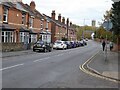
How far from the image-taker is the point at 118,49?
157 feet

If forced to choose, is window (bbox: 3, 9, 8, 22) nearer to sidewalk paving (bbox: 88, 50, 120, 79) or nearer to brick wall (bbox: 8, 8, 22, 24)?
brick wall (bbox: 8, 8, 22, 24)

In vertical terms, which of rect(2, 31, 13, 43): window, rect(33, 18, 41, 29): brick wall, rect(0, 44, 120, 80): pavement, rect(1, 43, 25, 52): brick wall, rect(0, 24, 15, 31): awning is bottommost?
rect(0, 44, 120, 80): pavement

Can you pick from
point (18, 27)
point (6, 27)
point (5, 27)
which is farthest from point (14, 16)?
point (5, 27)

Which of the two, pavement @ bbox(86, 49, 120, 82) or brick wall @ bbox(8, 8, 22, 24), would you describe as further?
brick wall @ bbox(8, 8, 22, 24)

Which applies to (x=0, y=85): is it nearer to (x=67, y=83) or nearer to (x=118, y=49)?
(x=67, y=83)

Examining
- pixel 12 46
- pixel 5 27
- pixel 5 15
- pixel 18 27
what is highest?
pixel 5 15

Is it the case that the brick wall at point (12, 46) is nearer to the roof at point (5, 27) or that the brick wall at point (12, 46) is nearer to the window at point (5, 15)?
the roof at point (5, 27)

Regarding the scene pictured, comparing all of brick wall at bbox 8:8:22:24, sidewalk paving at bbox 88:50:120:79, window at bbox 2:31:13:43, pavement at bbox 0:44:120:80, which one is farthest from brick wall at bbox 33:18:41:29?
sidewalk paving at bbox 88:50:120:79

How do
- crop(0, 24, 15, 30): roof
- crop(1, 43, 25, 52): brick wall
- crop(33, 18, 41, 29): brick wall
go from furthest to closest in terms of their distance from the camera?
crop(33, 18, 41, 29): brick wall → crop(0, 24, 15, 30): roof → crop(1, 43, 25, 52): brick wall

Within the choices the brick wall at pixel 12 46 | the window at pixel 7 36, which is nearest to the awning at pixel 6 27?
the window at pixel 7 36

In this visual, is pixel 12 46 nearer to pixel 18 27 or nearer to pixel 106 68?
pixel 18 27

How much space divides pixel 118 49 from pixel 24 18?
1592 centimetres

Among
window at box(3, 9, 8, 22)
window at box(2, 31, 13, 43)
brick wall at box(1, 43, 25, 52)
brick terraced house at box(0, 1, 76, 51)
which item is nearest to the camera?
brick wall at box(1, 43, 25, 52)

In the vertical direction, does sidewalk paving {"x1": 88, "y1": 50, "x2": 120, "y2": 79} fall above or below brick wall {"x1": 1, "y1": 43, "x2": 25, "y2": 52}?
below
